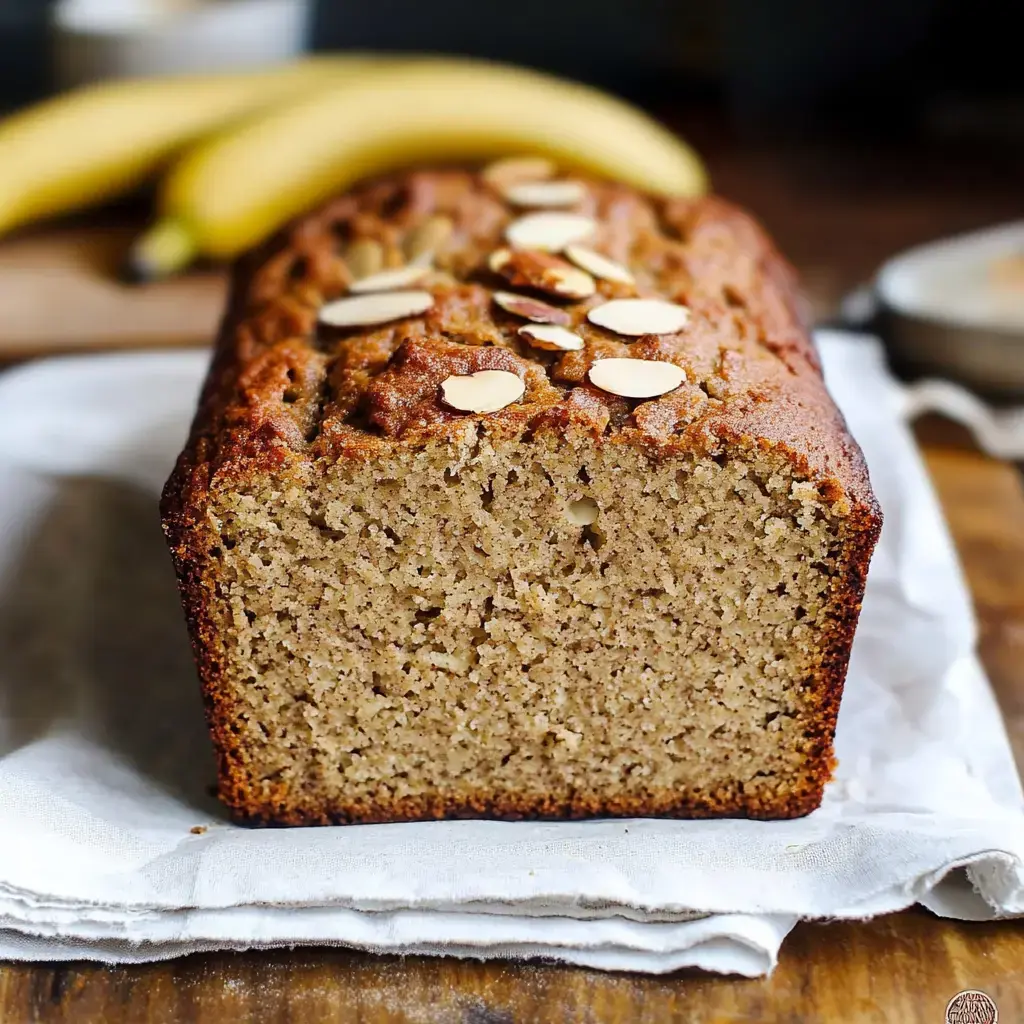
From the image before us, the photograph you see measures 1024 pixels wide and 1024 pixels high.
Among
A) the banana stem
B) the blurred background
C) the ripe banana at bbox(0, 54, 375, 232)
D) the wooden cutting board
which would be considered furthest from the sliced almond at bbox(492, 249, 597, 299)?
the blurred background

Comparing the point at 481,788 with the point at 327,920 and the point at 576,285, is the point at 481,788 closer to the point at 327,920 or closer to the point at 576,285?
the point at 327,920

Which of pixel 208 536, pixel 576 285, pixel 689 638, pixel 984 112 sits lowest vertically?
pixel 984 112

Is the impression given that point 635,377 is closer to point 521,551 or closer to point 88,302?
point 521,551

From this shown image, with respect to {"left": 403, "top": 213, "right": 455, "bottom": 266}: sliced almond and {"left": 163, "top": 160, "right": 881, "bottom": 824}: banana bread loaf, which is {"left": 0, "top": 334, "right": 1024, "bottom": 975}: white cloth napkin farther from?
{"left": 403, "top": 213, "right": 455, "bottom": 266}: sliced almond

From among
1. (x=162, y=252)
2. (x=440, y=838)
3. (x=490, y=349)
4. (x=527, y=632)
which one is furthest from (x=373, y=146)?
(x=440, y=838)

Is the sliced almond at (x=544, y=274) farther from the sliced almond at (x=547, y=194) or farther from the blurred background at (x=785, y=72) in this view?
the blurred background at (x=785, y=72)

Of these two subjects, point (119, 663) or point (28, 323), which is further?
point (28, 323)

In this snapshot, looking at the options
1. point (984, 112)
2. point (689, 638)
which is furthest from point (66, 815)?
point (984, 112)
